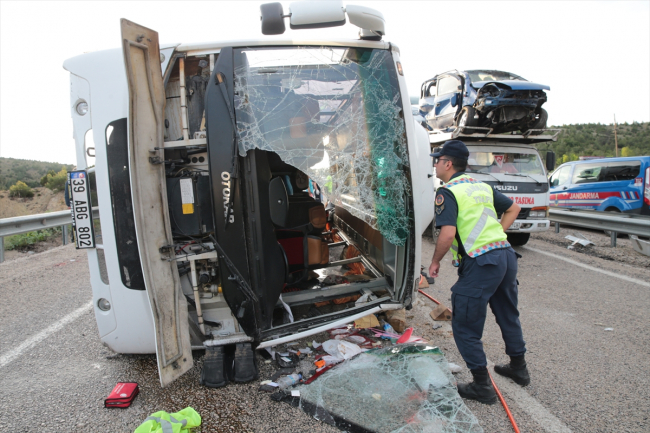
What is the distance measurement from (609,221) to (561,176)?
4.50 metres

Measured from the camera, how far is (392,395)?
7.74 feet

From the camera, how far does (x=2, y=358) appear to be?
9.95ft

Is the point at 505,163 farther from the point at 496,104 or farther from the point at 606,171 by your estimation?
the point at 606,171

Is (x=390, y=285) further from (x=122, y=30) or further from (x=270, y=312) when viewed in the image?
(x=122, y=30)

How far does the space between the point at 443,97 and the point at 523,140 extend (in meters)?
2.06

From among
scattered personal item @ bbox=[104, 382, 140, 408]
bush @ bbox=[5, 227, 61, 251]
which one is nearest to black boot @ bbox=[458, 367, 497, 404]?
scattered personal item @ bbox=[104, 382, 140, 408]

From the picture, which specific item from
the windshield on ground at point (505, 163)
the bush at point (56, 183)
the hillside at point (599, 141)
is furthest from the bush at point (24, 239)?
the hillside at point (599, 141)

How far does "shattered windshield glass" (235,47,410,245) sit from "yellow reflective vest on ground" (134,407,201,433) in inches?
64.4

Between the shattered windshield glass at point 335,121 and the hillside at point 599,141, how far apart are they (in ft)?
131

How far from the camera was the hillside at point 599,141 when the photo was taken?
37594 millimetres

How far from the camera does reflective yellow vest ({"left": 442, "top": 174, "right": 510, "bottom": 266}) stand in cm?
251

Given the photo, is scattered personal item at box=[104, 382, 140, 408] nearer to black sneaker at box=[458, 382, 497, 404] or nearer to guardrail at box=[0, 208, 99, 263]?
black sneaker at box=[458, 382, 497, 404]

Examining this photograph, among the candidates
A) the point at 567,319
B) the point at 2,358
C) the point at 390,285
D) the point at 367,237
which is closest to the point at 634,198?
the point at 567,319

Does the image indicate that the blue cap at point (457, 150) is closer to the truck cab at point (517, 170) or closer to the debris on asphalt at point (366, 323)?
the debris on asphalt at point (366, 323)
